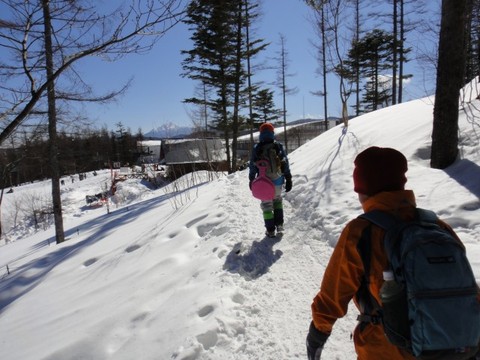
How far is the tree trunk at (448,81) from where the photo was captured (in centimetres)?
479

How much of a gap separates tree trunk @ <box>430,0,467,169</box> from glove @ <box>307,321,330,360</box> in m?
4.70

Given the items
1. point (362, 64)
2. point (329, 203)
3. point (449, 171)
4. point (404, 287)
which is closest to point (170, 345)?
point (404, 287)

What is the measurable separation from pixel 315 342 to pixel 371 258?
0.60 m

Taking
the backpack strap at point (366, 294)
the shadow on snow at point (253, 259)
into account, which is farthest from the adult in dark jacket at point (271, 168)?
the backpack strap at point (366, 294)

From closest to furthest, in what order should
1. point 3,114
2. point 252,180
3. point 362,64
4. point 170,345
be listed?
point 170,345 → point 3,114 → point 252,180 → point 362,64

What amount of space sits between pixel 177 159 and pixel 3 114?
3392cm

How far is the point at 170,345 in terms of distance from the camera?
274 centimetres

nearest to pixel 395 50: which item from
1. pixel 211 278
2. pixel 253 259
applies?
pixel 253 259

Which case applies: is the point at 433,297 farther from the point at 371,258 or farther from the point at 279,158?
the point at 279,158

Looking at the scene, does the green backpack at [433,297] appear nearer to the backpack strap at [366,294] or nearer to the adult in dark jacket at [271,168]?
the backpack strap at [366,294]

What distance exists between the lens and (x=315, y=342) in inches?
63.8

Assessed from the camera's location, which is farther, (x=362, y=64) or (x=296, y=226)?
(x=362, y=64)

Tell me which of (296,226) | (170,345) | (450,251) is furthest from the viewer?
(296,226)

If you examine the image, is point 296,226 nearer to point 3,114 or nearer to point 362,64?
point 3,114
